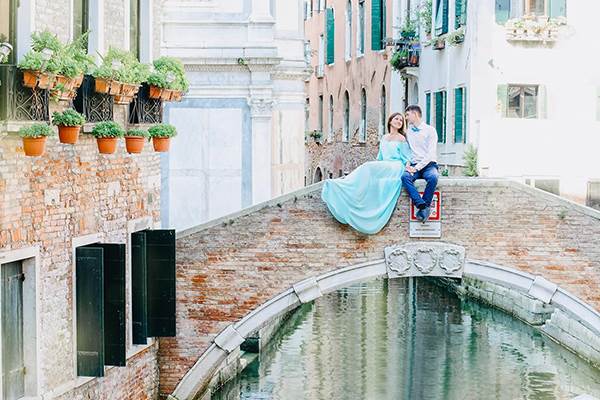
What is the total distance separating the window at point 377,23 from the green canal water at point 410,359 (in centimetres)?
616

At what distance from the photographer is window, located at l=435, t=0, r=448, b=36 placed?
22.1 m

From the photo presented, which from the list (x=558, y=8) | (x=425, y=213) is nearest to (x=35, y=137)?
(x=425, y=213)

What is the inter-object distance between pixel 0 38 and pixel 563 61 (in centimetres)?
1135

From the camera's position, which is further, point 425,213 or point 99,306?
point 425,213

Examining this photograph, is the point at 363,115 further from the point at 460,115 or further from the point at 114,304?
the point at 114,304

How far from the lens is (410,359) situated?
63.2 ft

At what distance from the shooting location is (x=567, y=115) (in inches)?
787

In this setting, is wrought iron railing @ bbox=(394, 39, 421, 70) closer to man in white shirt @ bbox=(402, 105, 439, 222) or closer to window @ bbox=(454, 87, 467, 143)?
window @ bbox=(454, 87, 467, 143)

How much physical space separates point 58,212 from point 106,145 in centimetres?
70

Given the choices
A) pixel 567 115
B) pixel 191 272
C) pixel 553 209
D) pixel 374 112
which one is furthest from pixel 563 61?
pixel 374 112

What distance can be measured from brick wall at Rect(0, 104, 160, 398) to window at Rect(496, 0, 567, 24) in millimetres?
8147

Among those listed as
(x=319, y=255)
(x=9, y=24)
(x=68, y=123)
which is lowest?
(x=319, y=255)

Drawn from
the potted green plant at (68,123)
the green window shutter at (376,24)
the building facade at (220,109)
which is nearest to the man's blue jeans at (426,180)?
the potted green plant at (68,123)

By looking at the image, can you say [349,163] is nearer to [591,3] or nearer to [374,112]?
[374,112]
